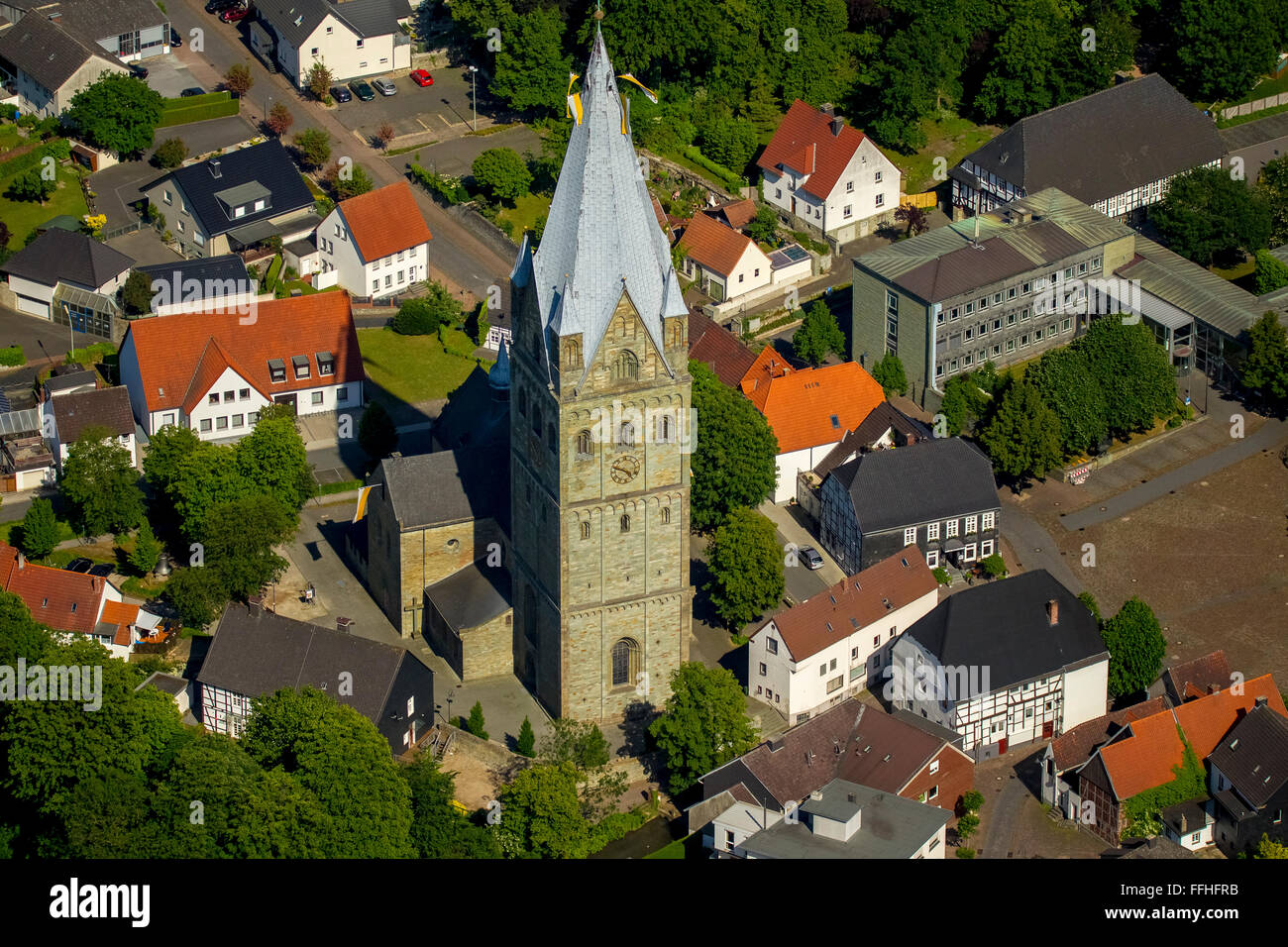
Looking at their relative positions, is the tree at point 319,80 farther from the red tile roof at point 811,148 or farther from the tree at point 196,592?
the tree at point 196,592

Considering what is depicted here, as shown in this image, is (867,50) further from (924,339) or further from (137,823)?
(137,823)

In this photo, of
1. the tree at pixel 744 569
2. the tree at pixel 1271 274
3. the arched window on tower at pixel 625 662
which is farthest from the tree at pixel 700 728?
the tree at pixel 1271 274

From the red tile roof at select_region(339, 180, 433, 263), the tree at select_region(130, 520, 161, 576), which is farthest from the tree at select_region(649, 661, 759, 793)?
the red tile roof at select_region(339, 180, 433, 263)

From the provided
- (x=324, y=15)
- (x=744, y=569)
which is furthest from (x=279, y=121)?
(x=744, y=569)

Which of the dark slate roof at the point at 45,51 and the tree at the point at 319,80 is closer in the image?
the dark slate roof at the point at 45,51

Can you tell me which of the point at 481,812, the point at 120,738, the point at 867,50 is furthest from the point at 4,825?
the point at 867,50

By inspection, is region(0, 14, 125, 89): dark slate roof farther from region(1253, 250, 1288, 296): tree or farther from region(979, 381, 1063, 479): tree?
region(1253, 250, 1288, 296): tree
